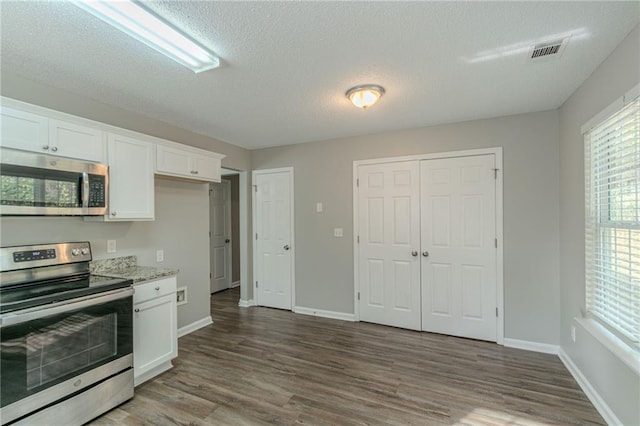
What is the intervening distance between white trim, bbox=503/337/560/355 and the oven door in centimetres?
368

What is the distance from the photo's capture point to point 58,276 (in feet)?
7.22

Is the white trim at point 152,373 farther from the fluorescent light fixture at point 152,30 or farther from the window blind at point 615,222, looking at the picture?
the window blind at point 615,222

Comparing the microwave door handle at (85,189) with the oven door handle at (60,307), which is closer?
the oven door handle at (60,307)

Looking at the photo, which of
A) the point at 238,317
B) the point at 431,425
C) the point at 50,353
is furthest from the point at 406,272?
the point at 50,353

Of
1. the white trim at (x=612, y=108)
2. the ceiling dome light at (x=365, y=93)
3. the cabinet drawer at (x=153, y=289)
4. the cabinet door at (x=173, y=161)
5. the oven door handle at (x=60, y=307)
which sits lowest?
the cabinet drawer at (x=153, y=289)

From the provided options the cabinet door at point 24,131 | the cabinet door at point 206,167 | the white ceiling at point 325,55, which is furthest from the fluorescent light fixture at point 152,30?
the cabinet door at point 206,167

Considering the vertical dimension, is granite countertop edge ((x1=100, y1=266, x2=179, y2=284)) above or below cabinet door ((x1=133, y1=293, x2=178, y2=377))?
above

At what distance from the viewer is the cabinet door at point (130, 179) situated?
253cm

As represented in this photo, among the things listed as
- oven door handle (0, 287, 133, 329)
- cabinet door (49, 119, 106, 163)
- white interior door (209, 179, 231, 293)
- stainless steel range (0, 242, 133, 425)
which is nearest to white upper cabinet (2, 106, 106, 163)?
cabinet door (49, 119, 106, 163)

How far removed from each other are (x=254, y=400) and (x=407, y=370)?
1.39 meters

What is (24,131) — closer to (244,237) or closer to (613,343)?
(244,237)

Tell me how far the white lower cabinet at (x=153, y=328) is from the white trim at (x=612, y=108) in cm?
364

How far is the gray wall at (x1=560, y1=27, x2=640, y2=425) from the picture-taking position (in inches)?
69.7

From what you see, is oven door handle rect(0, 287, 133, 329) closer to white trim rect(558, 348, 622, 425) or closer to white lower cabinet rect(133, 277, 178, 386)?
white lower cabinet rect(133, 277, 178, 386)
